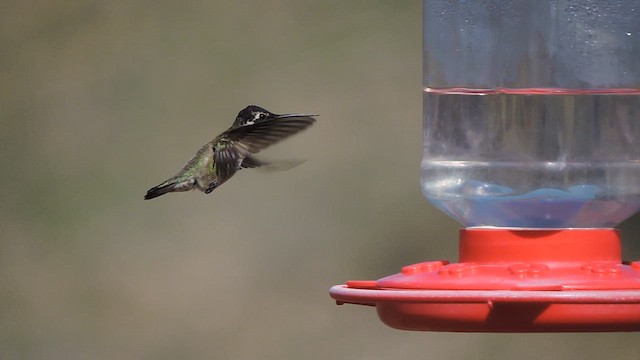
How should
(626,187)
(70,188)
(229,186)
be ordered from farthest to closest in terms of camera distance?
(70,188), (229,186), (626,187)

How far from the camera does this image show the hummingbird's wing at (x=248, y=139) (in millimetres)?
3879

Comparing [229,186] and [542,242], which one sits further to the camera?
[229,186]

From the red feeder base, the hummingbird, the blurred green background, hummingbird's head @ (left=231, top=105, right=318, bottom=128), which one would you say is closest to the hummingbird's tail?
the hummingbird

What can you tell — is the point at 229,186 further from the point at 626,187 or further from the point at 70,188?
the point at 626,187

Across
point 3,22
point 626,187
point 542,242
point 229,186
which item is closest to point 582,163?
point 626,187

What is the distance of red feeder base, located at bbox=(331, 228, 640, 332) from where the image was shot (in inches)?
106

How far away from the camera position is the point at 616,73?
3371 millimetres

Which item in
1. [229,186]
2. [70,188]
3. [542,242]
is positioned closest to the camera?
[542,242]

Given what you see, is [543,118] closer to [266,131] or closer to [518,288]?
[518,288]

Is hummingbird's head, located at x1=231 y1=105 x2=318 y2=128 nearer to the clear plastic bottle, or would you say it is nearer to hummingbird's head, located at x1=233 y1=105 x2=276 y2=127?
hummingbird's head, located at x1=233 y1=105 x2=276 y2=127

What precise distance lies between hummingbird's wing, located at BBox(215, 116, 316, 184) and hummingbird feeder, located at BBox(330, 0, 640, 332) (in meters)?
0.39

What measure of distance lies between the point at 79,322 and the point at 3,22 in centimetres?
195

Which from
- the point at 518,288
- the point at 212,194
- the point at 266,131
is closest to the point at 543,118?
the point at 518,288

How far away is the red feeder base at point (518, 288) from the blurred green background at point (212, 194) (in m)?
4.59
